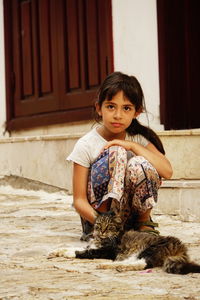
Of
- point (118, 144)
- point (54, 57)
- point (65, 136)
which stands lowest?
point (65, 136)

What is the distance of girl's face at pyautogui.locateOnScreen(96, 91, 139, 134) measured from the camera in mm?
3191

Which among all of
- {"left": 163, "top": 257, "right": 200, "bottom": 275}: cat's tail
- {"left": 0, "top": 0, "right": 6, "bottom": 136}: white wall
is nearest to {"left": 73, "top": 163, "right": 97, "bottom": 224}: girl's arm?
{"left": 163, "top": 257, "right": 200, "bottom": 275}: cat's tail

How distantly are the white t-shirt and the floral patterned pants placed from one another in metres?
0.07

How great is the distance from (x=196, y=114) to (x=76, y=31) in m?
1.82

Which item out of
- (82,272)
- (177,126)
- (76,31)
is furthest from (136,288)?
(76,31)

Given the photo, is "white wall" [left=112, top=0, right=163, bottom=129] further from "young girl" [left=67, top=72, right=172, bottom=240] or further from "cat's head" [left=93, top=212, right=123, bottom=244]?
"cat's head" [left=93, top=212, right=123, bottom=244]

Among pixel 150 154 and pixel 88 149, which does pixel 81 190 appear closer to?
pixel 88 149

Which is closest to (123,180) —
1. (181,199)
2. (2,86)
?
Result: (181,199)

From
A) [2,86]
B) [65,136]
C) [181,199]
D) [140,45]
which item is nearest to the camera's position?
[181,199]

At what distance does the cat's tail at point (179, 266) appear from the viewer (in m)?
2.55

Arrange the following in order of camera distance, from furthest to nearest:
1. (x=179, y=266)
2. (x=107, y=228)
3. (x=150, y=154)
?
(x=150, y=154)
(x=107, y=228)
(x=179, y=266)

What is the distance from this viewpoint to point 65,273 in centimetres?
268

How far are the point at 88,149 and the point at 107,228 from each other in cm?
55

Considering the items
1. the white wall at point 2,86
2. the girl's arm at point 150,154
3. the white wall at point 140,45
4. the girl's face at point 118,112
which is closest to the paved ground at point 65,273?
the girl's arm at point 150,154
